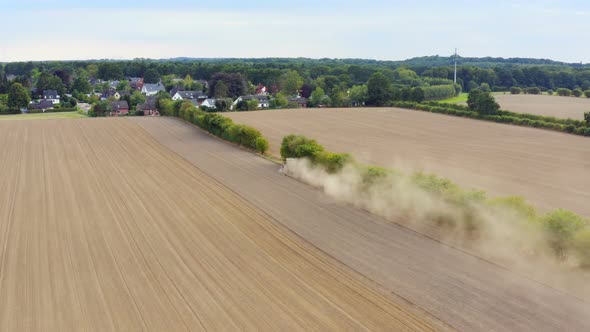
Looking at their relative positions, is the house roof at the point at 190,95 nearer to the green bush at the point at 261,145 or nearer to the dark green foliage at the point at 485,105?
the dark green foliage at the point at 485,105

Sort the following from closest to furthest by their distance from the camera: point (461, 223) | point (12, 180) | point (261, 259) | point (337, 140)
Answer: point (261, 259)
point (461, 223)
point (12, 180)
point (337, 140)

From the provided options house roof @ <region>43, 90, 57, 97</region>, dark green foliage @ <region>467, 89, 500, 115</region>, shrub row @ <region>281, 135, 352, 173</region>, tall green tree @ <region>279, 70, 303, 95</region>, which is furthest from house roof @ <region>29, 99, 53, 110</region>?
dark green foliage @ <region>467, 89, 500, 115</region>

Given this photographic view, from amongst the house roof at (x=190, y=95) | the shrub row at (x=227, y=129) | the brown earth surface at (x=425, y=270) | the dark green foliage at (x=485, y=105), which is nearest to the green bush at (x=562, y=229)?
the brown earth surface at (x=425, y=270)

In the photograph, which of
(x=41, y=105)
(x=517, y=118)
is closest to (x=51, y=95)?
(x=41, y=105)

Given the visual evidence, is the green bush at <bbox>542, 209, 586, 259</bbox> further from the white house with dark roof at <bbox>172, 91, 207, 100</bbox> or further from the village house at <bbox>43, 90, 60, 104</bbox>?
the village house at <bbox>43, 90, 60, 104</bbox>

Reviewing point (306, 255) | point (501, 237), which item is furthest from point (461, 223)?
point (306, 255)

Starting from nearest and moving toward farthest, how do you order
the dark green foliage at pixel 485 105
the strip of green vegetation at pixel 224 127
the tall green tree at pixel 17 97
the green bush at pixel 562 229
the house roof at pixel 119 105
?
1. the green bush at pixel 562 229
2. the strip of green vegetation at pixel 224 127
3. the dark green foliage at pixel 485 105
4. the tall green tree at pixel 17 97
5. the house roof at pixel 119 105

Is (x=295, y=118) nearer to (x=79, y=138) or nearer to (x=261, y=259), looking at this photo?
(x=79, y=138)
